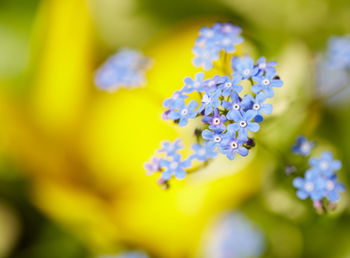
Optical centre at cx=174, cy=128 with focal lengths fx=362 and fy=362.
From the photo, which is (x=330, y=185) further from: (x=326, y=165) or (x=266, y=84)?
(x=266, y=84)

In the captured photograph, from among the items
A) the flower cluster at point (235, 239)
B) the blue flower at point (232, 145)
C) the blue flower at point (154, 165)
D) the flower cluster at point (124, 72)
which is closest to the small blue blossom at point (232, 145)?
the blue flower at point (232, 145)

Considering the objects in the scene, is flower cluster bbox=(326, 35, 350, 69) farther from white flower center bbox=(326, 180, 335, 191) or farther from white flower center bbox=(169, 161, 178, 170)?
white flower center bbox=(169, 161, 178, 170)

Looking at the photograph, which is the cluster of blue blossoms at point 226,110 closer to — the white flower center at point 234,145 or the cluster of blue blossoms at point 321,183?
the white flower center at point 234,145

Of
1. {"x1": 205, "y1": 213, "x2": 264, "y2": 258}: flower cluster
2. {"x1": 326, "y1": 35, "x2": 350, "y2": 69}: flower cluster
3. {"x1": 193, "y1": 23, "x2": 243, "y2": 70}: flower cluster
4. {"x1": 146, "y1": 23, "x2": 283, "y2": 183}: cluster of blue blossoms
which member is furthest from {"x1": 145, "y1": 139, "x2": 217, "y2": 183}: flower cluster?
{"x1": 205, "y1": 213, "x2": 264, "y2": 258}: flower cluster

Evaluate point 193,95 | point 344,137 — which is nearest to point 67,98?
point 193,95

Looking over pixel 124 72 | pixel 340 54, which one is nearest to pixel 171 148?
pixel 124 72
